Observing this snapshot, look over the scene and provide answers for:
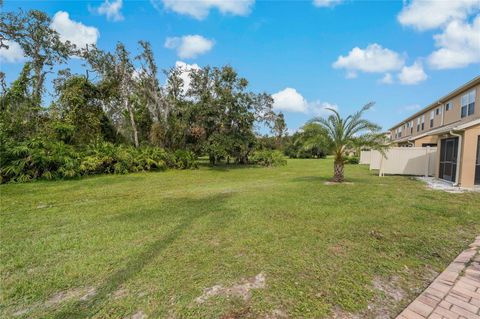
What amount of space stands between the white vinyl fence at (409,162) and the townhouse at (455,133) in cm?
94

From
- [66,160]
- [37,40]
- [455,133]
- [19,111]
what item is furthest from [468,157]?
[37,40]

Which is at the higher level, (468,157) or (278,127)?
(278,127)

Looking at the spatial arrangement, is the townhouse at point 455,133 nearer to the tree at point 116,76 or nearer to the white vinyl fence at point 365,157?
the white vinyl fence at point 365,157

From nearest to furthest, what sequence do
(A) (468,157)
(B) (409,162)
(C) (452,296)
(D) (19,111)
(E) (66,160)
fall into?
(C) (452,296), (A) (468,157), (E) (66,160), (D) (19,111), (B) (409,162)

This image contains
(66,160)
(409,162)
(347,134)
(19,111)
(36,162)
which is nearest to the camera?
(347,134)

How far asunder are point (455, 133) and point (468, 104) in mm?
8985

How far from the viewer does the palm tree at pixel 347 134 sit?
10.4m

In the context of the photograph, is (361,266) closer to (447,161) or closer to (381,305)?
(381,305)

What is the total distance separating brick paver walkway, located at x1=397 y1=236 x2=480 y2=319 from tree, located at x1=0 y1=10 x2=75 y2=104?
22894mm

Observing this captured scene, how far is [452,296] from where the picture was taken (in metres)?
2.47

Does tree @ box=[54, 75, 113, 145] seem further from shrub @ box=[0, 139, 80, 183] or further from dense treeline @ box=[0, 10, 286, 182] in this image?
shrub @ box=[0, 139, 80, 183]

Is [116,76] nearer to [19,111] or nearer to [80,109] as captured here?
[80,109]

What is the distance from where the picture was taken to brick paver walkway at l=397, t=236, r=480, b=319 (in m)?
2.20

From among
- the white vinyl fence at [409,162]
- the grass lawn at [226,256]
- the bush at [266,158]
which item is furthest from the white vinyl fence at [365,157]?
the grass lawn at [226,256]
